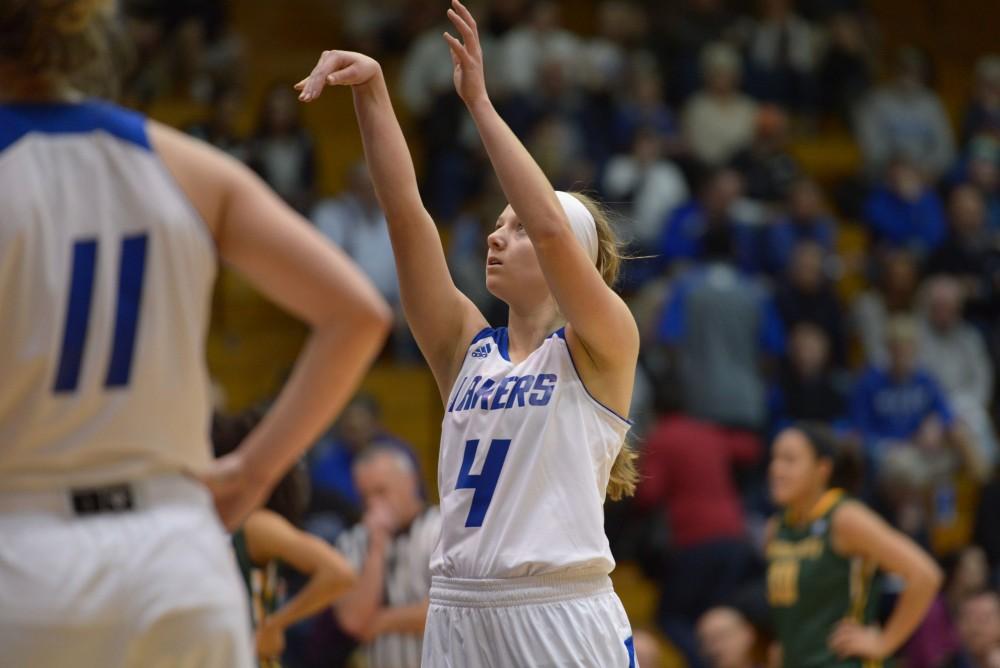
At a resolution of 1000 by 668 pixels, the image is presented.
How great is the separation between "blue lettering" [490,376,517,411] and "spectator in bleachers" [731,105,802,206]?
445 inches

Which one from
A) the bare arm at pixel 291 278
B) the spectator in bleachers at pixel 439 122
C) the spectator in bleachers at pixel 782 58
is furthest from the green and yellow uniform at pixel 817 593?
the spectator in bleachers at pixel 782 58

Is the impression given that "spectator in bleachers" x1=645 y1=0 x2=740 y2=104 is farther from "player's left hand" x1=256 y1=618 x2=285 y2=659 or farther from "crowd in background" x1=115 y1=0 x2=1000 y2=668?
"player's left hand" x1=256 y1=618 x2=285 y2=659

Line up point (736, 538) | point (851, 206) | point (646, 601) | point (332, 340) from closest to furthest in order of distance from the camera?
point (332, 340), point (736, 538), point (646, 601), point (851, 206)

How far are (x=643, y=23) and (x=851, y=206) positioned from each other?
9.89 feet

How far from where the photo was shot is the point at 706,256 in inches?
556

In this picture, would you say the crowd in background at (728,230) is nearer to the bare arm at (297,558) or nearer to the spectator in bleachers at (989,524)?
the spectator in bleachers at (989,524)

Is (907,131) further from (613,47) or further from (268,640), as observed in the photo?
(268,640)

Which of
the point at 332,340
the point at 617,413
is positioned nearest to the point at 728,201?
the point at 617,413

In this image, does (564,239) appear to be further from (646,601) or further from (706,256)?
(706,256)

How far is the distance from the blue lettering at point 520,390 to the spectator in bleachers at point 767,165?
11313 mm

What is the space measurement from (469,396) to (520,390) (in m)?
0.16

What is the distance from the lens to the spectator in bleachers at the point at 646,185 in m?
14.8

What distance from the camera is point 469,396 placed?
443 centimetres

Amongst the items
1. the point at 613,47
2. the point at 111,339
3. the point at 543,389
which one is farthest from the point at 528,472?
the point at 613,47
